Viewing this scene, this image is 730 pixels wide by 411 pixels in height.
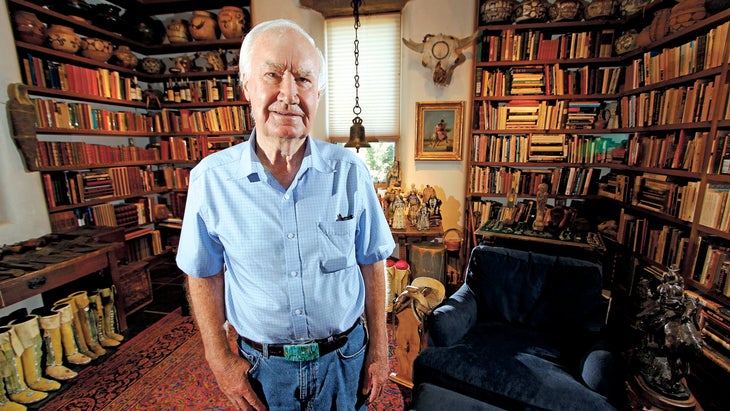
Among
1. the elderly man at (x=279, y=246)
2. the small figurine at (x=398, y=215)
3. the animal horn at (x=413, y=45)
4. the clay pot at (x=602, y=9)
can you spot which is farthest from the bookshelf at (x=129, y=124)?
the clay pot at (x=602, y=9)

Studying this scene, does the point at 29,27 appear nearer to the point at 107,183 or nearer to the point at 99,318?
the point at 107,183

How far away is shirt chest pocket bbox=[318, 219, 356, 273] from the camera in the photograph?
972 millimetres

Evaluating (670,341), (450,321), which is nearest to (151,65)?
(450,321)

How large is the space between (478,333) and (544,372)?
42cm

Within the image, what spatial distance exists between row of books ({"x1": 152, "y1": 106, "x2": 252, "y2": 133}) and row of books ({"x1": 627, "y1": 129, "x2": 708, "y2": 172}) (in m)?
4.06

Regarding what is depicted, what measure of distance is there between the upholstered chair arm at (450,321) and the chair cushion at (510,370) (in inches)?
1.7

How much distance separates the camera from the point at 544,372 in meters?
1.60

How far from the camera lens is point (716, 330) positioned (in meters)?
1.98

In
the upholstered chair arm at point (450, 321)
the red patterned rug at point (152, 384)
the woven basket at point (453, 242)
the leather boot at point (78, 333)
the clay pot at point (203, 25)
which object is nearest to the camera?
the upholstered chair arm at point (450, 321)

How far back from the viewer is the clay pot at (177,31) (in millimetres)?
3605

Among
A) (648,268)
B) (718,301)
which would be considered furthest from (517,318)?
(648,268)

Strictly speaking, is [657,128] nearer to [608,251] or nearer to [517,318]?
[608,251]

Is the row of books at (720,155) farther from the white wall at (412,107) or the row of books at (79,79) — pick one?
the row of books at (79,79)

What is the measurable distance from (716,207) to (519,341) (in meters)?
1.63
